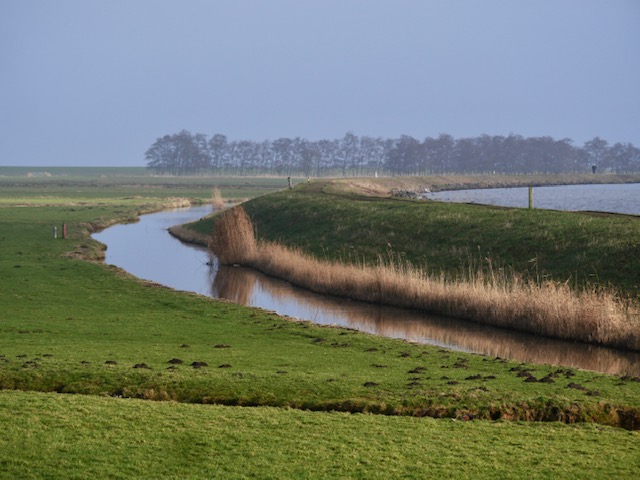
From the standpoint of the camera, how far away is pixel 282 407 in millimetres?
17609

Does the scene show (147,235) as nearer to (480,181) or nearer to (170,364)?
(170,364)

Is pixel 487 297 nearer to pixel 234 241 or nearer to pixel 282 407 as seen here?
pixel 282 407

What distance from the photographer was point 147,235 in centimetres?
7525

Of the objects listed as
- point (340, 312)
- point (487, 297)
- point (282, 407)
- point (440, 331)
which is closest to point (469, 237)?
point (340, 312)

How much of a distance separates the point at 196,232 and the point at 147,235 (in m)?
4.61

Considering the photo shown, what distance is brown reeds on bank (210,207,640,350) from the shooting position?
96.8 feet

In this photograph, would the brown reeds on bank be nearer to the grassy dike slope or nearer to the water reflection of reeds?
the water reflection of reeds

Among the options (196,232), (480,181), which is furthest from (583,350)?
(480,181)

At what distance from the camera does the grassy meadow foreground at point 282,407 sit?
1370cm

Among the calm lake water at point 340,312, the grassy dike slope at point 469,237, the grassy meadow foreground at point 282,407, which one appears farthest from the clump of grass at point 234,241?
the grassy meadow foreground at point 282,407

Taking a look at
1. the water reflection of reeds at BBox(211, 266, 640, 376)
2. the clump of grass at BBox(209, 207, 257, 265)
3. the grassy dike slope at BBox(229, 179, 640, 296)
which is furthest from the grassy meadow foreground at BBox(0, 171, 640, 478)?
the clump of grass at BBox(209, 207, 257, 265)

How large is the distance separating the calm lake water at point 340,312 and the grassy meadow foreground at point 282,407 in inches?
162

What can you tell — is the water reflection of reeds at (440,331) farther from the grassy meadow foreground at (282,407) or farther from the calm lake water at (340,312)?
the grassy meadow foreground at (282,407)

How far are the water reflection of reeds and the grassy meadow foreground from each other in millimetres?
3918
